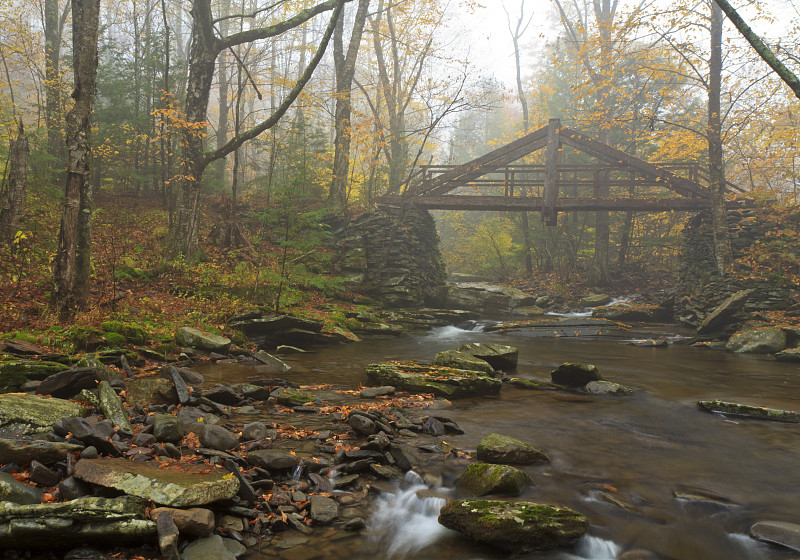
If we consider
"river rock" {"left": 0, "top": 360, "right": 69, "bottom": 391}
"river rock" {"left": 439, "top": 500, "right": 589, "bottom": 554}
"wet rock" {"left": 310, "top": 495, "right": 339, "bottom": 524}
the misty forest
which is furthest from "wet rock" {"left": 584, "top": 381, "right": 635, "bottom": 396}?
"river rock" {"left": 0, "top": 360, "right": 69, "bottom": 391}

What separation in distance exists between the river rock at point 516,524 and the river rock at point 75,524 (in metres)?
2.15

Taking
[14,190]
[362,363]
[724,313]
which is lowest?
[362,363]

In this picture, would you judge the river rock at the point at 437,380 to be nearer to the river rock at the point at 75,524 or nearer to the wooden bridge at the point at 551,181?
the river rock at the point at 75,524

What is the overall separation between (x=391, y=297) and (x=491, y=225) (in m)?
11.3

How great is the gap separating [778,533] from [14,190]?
49.2ft

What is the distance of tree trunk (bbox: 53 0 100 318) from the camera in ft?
28.0

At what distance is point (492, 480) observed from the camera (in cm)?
414

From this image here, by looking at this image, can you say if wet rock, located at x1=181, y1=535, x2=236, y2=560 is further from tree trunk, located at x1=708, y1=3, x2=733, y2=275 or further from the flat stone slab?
tree trunk, located at x1=708, y1=3, x2=733, y2=275

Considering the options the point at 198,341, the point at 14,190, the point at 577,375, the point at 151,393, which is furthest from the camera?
the point at 14,190

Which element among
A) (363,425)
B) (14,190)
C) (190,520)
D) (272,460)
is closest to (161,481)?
(190,520)

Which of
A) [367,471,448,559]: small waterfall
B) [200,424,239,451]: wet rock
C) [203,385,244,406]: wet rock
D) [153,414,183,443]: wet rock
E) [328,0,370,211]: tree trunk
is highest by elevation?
[328,0,370,211]: tree trunk

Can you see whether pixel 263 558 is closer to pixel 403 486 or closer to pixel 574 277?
pixel 403 486

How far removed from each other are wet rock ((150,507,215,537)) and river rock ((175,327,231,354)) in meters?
6.51

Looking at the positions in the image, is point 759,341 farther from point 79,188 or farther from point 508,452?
point 79,188
